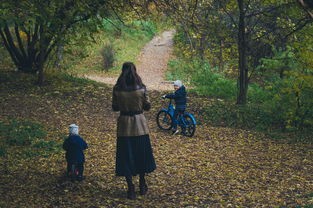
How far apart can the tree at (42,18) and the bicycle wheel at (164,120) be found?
3.20 metres

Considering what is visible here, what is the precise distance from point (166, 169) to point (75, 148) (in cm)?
212

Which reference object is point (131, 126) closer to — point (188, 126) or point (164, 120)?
point (188, 126)

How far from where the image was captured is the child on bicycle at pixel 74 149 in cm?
775

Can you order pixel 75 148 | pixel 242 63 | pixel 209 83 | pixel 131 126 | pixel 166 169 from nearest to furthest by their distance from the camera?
pixel 131 126 < pixel 75 148 < pixel 166 169 < pixel 242 63 < pixel 209 83

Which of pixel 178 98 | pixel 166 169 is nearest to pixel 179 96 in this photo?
pixel 178 98

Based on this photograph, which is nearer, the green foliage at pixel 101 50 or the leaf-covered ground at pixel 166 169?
the leaf-covered ground at pixel 166 169

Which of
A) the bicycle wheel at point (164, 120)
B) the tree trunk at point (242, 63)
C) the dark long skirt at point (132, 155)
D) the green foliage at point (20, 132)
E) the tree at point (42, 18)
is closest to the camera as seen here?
the dark long skirt at point (132, 155)

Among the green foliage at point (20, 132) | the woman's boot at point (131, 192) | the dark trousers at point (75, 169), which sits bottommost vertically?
the woman's boot at point (131, 192)

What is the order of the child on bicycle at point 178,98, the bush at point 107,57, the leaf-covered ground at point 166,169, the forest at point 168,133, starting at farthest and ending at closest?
1. the bush at point 107,57
2. the child on bicycle at point 178,98
3. the forest at point 168,133
4. the leaf-covered ground at point 166,169

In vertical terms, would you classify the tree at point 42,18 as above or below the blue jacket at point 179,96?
above

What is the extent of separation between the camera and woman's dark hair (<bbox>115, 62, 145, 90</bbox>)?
6816 mm

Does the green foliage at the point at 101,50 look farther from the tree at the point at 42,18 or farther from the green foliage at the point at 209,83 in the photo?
the tree at the point at 42,18

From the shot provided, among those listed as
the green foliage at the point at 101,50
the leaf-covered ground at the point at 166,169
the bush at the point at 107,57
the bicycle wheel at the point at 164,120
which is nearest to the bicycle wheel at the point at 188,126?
the leaf-covered ground at the point at 166,169

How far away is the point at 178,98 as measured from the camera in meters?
11.5
